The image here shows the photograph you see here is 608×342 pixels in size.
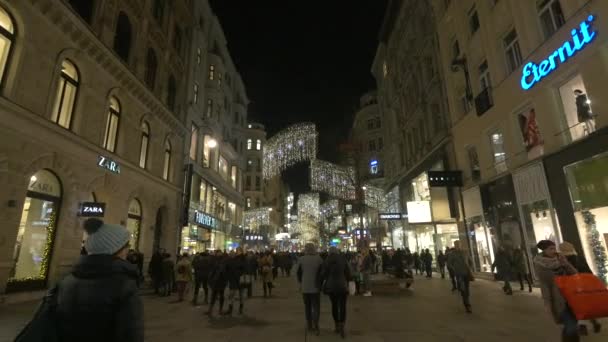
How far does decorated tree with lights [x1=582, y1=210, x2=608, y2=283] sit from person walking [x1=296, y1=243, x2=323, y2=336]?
1047 centimetres

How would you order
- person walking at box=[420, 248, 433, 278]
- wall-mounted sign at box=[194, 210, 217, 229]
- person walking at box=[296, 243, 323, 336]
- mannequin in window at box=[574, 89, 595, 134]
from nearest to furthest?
person walking at box=[296, 243, 323, 336]
mannequin in window at box=[574, 89, 595, 134]
person walking at box=[420, 248, 433, 278]
wall-mounted sign at box=[194, 210, 217, 229]

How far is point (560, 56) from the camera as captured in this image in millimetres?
12734

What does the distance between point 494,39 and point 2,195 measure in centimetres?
2202

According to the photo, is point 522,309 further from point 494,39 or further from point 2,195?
point 2,195

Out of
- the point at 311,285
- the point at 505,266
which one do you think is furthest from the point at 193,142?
the point at 505,266

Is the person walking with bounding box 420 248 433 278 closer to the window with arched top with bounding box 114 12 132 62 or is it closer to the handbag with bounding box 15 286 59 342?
the window with arched top with bounding box 114 12 132 62

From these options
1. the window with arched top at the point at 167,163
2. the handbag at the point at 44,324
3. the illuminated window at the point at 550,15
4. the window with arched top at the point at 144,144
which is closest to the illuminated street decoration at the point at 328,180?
the window with arched top at the point at 167,163

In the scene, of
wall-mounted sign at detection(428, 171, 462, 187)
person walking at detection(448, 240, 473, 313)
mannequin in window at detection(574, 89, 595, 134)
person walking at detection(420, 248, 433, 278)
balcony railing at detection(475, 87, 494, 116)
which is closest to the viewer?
person walking at detection(448, 240, 473, 313)

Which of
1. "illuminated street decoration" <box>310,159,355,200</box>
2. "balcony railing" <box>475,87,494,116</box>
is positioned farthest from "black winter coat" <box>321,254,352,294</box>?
"illuminated street decoration" <box>310,159,355,200</box>

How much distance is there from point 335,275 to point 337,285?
22 cm

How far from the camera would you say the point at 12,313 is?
361 inches

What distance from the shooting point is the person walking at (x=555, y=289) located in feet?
15.0

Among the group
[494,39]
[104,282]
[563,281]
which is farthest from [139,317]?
[494,39]

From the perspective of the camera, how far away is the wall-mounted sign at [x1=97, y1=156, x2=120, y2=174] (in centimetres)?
1489
